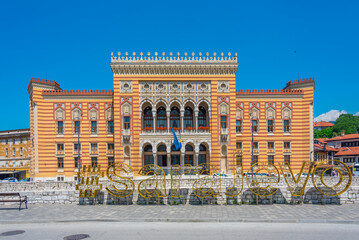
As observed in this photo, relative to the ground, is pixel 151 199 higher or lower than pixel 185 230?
lower

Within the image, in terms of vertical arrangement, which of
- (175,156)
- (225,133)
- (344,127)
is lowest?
(175,156)

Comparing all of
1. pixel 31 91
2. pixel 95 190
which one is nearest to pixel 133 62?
pixel 31 91

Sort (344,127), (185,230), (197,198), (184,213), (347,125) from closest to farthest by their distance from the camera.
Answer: (185,230) < (184,213) < (197,198) < (344,127) < (347,125)

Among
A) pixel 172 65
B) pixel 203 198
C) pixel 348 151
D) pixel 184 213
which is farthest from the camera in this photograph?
pixel 348 151

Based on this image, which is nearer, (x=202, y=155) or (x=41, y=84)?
(x=41, y=84)

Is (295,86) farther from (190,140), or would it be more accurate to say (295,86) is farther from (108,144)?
(108,144)

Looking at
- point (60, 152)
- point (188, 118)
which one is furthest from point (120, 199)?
point (60, 152)

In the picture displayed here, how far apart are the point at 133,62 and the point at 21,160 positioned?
2873cm

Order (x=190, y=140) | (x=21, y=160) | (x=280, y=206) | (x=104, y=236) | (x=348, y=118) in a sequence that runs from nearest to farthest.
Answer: (x=104, y=236), (x=280, y=206), (x=190, y=140), (x=21, y=160), (x=348, y=118)

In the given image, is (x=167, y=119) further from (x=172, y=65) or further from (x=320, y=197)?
(x=320, y=197)

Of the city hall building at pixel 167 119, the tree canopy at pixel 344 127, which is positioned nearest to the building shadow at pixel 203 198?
the city hall building at pixel 167 119

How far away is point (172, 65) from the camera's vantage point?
138 ft

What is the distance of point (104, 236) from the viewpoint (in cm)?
1370

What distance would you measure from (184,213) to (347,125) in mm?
101635
